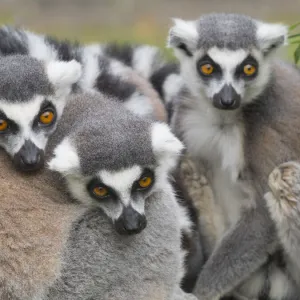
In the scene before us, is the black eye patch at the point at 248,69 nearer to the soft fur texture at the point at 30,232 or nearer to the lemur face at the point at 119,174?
the lemur face at the point at 119,174

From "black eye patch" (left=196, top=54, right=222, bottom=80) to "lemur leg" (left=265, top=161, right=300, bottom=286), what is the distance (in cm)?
71

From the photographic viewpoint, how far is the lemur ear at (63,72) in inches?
167

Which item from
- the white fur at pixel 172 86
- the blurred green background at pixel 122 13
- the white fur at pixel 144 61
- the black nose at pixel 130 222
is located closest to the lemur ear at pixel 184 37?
the white fur at pixel 172 86

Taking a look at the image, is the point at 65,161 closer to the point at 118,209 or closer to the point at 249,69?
the point at 118,209

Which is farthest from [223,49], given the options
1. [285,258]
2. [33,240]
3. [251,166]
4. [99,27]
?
[99,27]

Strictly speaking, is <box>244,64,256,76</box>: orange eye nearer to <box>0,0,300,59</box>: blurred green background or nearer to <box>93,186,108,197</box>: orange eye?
<box>93,186,108,197</box>: orange eye

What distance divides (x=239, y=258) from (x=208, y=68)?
1.19 m

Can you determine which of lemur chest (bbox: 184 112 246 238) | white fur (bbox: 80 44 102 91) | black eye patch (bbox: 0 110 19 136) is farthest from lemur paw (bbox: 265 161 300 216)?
black eye patch (bbox: 0 110 19 136)

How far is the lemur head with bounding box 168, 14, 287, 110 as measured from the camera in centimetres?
458

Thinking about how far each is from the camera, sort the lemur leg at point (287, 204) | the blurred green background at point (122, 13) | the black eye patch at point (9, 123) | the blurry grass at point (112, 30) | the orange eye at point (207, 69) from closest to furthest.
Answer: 1. the black eye patch at point (9, 123)
2. the lemur leg at point (287, 204)
3. the orange eye at point (207, 69)
4. the blurry grass at point (112, 30)
5. the blurred green background at point (122, 13)

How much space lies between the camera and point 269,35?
4766mm

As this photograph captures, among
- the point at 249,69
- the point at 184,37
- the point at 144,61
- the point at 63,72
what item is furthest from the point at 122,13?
the point at 63,72

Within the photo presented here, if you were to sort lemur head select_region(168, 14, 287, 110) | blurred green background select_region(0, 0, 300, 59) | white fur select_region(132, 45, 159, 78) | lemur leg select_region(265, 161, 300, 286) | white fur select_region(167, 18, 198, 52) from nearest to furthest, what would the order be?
lemur leg select_region(265, 161, 300, 286) < lemur head select_region(168, 14, 287, 110) < white fur select_region(167, 18, 198, 52) < white fur select_region(132, 45, 159, 78) < blurred green background select_region(0, 0, 300, 59)

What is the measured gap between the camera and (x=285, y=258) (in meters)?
4.60
